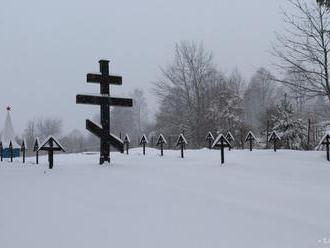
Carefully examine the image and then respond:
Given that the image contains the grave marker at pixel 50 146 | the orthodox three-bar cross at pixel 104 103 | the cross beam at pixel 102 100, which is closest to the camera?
the grave marker at pixel 50 146

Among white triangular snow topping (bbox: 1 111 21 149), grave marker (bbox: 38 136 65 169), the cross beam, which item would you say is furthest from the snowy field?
→ white triangular snow topping (bbox: 1 111 21 149)

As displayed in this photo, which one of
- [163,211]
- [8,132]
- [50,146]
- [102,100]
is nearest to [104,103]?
[102,100]

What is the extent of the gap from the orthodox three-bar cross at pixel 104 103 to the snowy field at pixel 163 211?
3.23m

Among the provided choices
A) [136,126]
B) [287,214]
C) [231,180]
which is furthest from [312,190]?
[136,126]

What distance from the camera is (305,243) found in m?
4.20

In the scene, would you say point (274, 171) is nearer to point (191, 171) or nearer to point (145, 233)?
point (191, 171)

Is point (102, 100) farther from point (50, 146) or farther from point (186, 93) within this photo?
point (186, 93)

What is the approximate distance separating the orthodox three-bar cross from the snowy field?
3.23m

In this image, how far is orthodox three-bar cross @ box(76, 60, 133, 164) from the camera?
1225 cm

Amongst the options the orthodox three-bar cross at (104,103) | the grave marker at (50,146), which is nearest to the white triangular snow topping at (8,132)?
the orthodox three-bar cross at (104,103)

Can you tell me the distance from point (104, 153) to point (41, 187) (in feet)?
16.8

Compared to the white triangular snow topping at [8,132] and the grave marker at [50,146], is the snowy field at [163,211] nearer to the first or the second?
the grave marker at [50,146]

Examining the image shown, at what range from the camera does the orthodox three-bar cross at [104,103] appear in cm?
→ 1225

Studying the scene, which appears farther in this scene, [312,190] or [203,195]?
[312,190]
